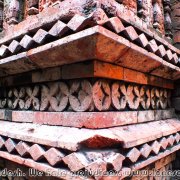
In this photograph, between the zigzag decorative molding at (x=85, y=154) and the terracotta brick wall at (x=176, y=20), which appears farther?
the terracotta brick wall at (x=176, y=20)

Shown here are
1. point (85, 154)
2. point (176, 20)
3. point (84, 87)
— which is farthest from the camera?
point (176, 20)

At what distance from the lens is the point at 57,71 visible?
1.64 m

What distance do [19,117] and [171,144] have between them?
1.48 metres

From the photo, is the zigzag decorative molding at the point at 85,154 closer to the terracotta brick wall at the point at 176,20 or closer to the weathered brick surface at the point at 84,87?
the weathered brick surface at the point at 84,87

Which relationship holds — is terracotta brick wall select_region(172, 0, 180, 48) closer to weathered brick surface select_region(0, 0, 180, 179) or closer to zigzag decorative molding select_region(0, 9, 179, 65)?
weathered brick surface select_region(0, 0, 180, 179)

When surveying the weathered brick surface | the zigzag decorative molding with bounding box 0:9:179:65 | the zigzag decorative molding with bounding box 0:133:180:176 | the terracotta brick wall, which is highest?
the terracotta brick wall

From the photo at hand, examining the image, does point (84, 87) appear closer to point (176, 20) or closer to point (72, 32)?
point (72, 32)

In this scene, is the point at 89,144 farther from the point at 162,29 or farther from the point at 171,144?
the point at 162,29

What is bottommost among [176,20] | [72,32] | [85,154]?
[85,154]

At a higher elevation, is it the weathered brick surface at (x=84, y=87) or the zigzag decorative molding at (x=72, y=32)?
the zigzag decorative molding at (x=72, y=32)

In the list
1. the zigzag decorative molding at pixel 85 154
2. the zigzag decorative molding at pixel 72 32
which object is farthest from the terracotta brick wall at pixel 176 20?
the zigzag decorative molding at pixel 85 154

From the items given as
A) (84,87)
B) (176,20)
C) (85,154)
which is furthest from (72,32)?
(176,20)

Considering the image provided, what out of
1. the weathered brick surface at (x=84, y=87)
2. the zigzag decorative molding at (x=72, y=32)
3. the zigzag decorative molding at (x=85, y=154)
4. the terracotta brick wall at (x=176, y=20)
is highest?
the terracotta brick wall at (x=176, y=20)

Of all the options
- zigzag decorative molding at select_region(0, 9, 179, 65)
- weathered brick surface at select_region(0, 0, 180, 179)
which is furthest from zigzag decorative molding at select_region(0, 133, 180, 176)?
zigzag decorative molding at select_region(0, 9, 179, 65)
